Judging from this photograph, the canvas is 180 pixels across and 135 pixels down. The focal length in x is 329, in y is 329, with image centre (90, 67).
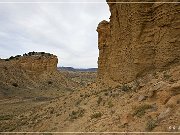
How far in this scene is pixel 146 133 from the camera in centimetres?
995

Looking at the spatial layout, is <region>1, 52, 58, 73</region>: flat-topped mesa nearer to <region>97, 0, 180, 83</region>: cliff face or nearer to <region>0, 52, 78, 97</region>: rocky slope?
<region>0, 52, 78, 97</region>: rocky slope

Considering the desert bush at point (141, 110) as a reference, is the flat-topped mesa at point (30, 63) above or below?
above

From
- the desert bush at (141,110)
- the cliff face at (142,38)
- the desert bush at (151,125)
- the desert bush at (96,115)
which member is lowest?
the desert bush at (151,125)

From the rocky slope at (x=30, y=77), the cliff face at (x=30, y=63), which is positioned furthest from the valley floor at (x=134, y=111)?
the cliff face at (x=30, y=63)

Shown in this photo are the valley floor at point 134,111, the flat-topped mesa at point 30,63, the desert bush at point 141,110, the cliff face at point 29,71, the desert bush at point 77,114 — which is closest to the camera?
the valley floor at point 134,111

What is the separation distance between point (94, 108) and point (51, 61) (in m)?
56.7

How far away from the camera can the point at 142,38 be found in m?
16.3

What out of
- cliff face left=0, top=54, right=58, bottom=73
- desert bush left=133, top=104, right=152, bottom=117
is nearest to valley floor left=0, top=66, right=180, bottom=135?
desert bush left=133, top=104, right=152, bottom=117

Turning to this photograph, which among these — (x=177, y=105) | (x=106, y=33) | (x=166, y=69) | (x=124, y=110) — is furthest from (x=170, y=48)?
(x=106, y=33)

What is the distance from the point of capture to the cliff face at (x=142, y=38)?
48.1 feet

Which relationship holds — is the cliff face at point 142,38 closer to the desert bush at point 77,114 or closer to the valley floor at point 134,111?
the valley floor at point 134,111

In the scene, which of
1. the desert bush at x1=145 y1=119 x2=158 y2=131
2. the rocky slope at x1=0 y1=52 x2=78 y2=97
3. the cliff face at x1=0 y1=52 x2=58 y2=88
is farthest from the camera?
the cliff face at x1=0 y1=52 x2=58 y2=88

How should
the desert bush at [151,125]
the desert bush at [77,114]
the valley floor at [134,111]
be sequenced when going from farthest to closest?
the desert bush at [77,114], the valley floor at [134,111], the desert bush at [151,125]

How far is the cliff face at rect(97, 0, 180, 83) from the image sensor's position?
14.7 metres
